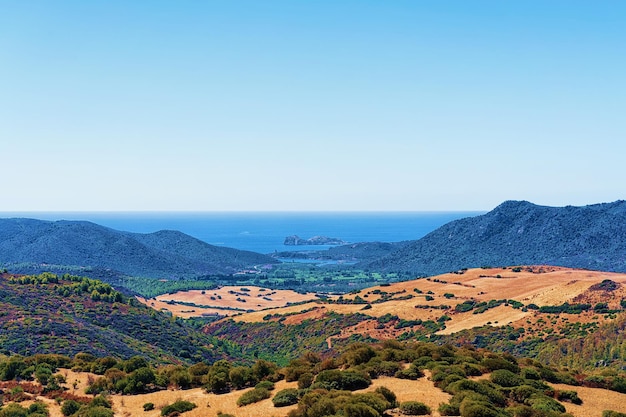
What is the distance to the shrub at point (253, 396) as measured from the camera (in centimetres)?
2700

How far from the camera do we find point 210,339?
84875 mm

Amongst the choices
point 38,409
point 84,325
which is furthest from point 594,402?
point 84,325

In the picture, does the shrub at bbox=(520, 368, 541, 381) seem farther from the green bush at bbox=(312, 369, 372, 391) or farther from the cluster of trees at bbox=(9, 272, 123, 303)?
the cluster of trees at bbox=(9, 272, 123, 303)

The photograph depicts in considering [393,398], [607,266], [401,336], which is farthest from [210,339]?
[607,266]

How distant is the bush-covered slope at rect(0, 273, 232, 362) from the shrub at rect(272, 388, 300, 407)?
32960 mm

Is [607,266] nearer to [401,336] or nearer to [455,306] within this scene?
[455,306]

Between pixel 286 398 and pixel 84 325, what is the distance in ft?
148

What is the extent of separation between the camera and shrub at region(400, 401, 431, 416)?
73.5 feet

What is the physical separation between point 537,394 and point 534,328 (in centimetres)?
4579

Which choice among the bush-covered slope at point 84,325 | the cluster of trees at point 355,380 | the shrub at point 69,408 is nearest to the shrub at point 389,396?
the cluster of trees at point 355,380

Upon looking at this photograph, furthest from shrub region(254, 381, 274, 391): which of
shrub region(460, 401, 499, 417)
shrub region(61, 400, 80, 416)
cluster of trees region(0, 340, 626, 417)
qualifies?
shrub region(460, 401, 499, 417)

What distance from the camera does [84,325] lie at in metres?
61.9

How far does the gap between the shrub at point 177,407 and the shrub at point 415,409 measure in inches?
445

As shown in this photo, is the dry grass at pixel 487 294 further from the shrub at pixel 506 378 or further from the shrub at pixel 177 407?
the shrub at pixel 177 407
